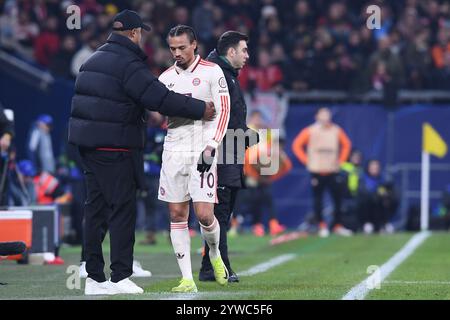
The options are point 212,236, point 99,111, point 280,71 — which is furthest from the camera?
point 280,71

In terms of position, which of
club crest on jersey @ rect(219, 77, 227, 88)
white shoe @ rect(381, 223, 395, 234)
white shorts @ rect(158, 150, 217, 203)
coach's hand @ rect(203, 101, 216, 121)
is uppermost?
club crest on jersey @ rect(219, 77, 227, 88)

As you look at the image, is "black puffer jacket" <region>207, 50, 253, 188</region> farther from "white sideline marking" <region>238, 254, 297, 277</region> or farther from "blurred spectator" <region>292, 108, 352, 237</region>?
"blurred spectator" <region>292, 108, 352, 237</region>

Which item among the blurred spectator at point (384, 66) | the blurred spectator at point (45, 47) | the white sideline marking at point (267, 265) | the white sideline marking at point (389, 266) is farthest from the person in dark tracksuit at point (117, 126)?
the blurred spectator at point (45, 47)

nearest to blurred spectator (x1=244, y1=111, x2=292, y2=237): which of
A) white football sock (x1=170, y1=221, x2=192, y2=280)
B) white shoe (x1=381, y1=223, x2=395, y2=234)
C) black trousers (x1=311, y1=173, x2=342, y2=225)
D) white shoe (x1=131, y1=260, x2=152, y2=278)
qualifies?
black trousers (x1=311, y1=173, x2=342, y2=225)

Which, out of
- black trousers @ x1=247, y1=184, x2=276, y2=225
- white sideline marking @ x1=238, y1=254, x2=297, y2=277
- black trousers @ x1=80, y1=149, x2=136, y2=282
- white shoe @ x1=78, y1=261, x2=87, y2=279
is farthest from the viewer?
black trousers @ x1=247, y1=184, x2=276, y2=225

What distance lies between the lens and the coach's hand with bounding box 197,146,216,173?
10.7 metres

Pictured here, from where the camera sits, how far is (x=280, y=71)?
26609 mm

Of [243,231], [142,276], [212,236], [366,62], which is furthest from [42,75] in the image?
[212,236]

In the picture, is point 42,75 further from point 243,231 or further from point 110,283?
point 110,283

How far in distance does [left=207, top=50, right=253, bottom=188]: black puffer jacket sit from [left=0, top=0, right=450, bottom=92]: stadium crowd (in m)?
12.7

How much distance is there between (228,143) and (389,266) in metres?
3.26

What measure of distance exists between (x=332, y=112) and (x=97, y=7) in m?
6.25

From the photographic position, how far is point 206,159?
35.3ft

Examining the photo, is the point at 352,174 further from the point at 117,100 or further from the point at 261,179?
the point at 117,100
